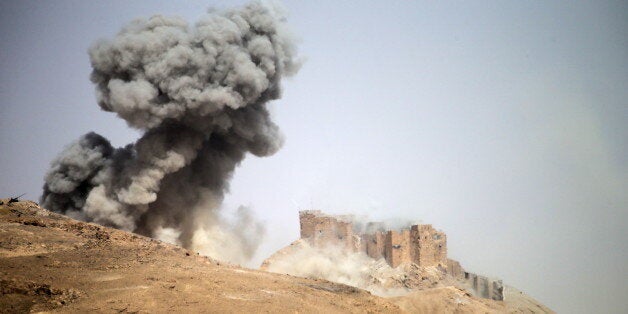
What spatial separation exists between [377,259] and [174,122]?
22.3 m

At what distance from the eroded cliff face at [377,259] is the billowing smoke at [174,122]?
8.97m

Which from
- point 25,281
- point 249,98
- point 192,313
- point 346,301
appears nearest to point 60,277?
point 25,281

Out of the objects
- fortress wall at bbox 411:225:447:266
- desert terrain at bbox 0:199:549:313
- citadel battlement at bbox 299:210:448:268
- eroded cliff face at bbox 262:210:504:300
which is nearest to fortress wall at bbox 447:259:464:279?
eroded cliff face at bbox 262:210:504:300

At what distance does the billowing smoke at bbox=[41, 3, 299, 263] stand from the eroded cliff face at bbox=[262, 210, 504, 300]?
8968mm

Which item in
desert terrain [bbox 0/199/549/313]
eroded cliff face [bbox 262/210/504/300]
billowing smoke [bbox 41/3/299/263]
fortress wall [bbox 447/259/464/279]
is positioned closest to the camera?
desert terrain [bbox 0/199/549/313]

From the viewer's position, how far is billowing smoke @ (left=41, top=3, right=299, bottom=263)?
81.8 feet

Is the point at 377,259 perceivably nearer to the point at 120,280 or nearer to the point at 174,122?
the point at 174,122

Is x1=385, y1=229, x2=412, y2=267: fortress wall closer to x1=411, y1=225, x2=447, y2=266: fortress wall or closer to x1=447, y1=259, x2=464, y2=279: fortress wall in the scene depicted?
x1=411, y1=225, x2=447, y2=266: fortress wall

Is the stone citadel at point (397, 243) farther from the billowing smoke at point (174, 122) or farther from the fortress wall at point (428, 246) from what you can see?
the billowing smoke at point (174, 122)

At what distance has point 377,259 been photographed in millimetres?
38125

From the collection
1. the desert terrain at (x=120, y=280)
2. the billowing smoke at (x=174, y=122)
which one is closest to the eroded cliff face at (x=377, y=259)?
the billowing smoke at (x=174, y=122)

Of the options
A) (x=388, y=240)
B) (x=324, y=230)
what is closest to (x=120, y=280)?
(x=324, y=230)

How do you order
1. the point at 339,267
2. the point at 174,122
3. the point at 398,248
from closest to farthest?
the point at 174,122, the point at 339,267, the point at 398,248

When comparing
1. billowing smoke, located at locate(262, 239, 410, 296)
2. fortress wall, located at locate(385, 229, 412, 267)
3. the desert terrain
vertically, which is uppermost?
fortress wall, located at locate(385, 229, 412, 267)
